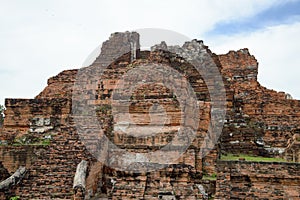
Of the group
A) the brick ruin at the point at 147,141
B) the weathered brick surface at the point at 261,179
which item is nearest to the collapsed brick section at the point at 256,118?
the brick ruin at the point at 147,141

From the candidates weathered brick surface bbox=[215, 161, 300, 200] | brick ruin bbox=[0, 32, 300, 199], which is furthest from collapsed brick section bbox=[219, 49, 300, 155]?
weathered brick surface bbox=[215, 161, 300, 200]

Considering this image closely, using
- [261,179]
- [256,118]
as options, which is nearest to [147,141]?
[261,179]

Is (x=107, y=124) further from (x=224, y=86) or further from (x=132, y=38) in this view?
(x=132, y=38)

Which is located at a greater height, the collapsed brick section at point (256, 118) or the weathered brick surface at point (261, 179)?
the collapsed brick section at point (256, 118)

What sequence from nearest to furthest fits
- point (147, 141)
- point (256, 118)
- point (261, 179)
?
1. point (261, 179)
2. point (147, 141)
3. point (256, 118)

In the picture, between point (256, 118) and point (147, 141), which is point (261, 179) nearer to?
point (147, 141)

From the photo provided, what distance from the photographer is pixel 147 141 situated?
42.1 ft

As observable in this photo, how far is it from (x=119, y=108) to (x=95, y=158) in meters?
2.35

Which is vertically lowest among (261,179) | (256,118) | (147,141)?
(261,179)

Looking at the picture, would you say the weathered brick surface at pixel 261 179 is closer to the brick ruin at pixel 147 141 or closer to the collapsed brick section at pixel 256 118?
the brick ruin at pixel 147 141

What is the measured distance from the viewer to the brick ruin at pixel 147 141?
11.0m

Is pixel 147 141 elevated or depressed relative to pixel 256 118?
depressed

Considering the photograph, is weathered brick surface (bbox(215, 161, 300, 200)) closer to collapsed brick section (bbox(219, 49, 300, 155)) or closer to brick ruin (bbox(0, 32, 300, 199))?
brick ruin (bbox(0, 32, 300, 199))

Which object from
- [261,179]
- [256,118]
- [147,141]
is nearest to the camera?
[261,179]
